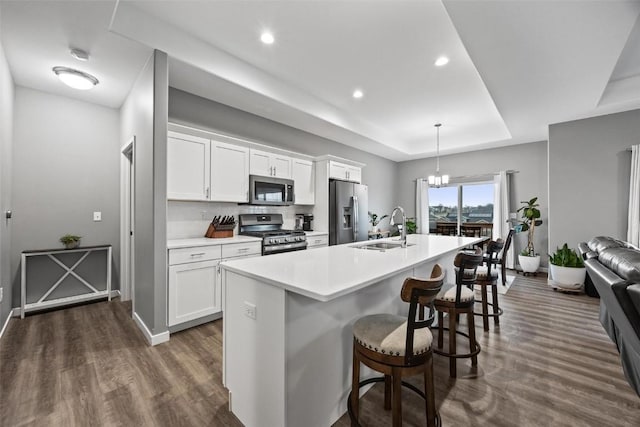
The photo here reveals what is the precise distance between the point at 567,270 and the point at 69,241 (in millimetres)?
6917

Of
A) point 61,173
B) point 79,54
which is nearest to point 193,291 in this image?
point 61,173

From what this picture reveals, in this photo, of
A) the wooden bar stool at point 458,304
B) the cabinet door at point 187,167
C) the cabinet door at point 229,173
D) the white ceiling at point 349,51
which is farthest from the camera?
the cabinet door at point 229,173

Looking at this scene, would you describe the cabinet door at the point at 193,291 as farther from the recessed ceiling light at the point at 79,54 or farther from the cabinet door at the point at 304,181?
the recessed ceiling light at the point at 79,54

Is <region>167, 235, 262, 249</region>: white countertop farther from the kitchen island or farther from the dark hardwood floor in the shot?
the kitchen island

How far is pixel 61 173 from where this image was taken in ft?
11.1

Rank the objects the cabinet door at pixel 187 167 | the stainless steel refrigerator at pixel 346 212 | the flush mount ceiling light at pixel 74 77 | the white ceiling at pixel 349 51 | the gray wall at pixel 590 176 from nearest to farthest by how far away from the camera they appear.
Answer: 1. the white ceiling at pixel 349 51
2. the flush mount ceiling light at pixel 74 77
3. the cabinet door at pixel 187 167
4. the gray wall at pixel 590 176
5. the stainless steel refrigerator at pixel 346 212

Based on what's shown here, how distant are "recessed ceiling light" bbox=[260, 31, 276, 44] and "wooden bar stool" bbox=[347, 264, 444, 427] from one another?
2.62 m

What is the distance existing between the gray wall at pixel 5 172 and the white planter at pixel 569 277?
6.87 metres

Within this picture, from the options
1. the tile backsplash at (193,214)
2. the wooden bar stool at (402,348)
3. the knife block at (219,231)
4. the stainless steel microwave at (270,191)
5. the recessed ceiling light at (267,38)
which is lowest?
the wooden bar stool at (402,348)

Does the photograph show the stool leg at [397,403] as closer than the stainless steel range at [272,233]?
Yes

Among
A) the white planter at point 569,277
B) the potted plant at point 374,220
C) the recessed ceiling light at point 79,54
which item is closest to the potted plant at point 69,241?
the recessed ceiling light at point 79,54

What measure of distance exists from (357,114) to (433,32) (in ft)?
7.32

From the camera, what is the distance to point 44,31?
7.57 feet

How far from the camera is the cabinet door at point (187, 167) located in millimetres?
2938
